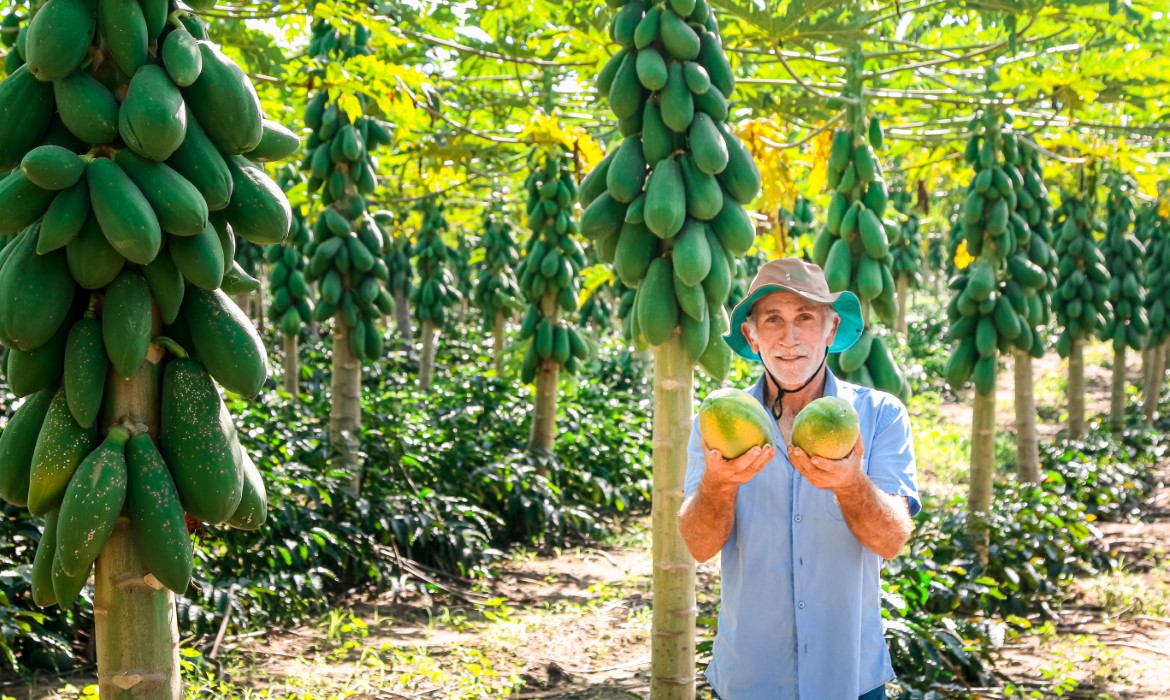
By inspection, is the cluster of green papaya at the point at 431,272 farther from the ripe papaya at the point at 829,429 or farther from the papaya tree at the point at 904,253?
the ripe papaya at the point at 829,429

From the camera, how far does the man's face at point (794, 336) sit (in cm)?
260

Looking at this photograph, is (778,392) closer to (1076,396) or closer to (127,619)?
(127,619)

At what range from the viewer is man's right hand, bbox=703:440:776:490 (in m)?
2.22

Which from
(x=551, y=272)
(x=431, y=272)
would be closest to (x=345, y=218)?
(x=551, y=272)

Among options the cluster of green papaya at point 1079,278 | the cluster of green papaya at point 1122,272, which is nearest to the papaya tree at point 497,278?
the cluster of green papaya at point 1079,278

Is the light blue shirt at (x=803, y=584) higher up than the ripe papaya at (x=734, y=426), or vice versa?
the ripe papaya at (x=734, y=426)

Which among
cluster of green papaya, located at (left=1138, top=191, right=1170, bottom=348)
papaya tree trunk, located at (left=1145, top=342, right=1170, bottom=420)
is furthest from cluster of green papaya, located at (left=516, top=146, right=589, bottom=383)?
papaya tree trunk, located at (left=1145, top=342, right=1170, bottom=420)

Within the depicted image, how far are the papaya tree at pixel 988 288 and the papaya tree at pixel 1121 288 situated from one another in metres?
5.10

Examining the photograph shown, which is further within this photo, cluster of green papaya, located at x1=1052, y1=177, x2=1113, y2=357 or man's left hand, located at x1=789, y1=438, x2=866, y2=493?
cluster of green papaya, located at x1=1052, y1=177, x2=1113, y2=357

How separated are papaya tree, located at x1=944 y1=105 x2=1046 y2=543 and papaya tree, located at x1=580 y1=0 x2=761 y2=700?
340 cm

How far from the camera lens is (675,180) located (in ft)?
12.3

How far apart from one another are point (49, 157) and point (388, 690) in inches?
130

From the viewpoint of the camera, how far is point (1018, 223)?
7.14m

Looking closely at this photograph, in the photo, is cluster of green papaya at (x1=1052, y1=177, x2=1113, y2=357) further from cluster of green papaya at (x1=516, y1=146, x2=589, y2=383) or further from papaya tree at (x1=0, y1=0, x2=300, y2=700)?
papaya tree at (x1=0, y1=0, x2=300, y2=700)
